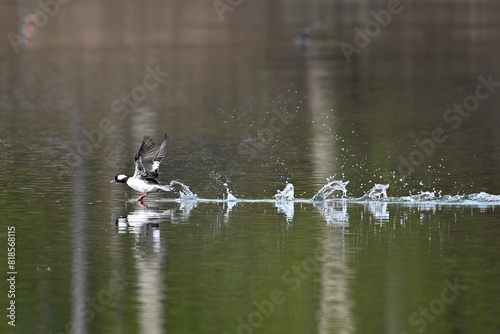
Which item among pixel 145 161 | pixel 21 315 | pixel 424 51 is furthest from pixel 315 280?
pixel 424 51

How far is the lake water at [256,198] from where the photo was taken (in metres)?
14.6

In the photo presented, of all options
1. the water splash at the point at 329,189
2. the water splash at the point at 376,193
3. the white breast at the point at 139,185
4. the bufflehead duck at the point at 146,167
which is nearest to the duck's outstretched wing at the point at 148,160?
the bufflehead duck at the point at 146,167

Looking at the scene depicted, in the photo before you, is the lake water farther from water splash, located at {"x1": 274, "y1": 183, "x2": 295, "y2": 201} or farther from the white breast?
the white breast

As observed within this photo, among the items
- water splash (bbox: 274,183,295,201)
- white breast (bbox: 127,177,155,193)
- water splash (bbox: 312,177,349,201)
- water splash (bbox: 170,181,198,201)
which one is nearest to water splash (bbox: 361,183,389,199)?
water splash (bbox: 312,177,349,201)

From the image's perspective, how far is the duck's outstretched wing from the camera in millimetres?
21531

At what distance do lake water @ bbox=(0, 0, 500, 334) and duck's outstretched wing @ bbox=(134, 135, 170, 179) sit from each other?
68 cm

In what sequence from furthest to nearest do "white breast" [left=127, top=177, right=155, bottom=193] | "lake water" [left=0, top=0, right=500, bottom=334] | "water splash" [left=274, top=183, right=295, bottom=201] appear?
"water splash" [left=274, top=183, right=295, bottom=201], "white breast" [left=127, top=177, right=155, bottom=193], "lake water" [left=0, top=0, right=500, bottom=334]

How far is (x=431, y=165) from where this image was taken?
26.9 metres

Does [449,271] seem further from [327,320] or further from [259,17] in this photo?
[259,17]

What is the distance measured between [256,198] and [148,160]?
2301mm

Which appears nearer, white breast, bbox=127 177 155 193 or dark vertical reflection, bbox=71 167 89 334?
dark vertical reflection, bbox=71 167 89 334

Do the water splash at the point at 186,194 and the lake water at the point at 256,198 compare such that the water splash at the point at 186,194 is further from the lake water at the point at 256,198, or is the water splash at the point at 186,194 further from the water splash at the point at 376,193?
the water splash at the point at 376,193

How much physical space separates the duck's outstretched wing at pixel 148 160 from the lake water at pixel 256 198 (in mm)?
679

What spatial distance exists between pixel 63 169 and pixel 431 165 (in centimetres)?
837
